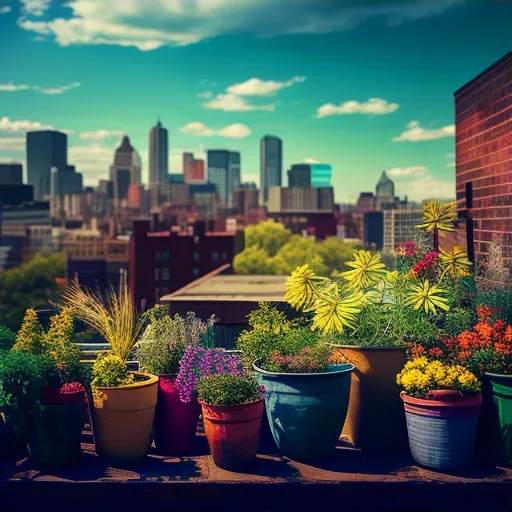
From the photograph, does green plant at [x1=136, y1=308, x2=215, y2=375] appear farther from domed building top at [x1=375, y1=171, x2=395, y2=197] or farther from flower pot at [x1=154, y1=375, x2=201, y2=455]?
domed building top at [x1=375, y1=171, x2=395, y2=197]

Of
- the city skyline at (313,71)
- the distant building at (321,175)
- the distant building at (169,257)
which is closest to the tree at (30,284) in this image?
the distant building at (169,257)

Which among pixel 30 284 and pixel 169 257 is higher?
pixel 169 257

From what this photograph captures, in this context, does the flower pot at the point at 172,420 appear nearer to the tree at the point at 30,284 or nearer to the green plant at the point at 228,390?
the green plant at the point at 228,390

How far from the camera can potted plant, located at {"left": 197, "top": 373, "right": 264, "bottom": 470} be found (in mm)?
5043

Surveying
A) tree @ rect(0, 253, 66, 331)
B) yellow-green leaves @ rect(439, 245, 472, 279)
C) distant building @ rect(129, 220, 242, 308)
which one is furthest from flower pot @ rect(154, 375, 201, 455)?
tree @ rect(0, 253, 66, 331)

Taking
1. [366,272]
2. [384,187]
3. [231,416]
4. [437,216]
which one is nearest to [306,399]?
[231,416]

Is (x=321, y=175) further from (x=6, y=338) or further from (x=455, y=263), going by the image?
(x=6, y=338)

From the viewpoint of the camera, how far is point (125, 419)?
5.19 m

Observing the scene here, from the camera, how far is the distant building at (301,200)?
→ 17562cm

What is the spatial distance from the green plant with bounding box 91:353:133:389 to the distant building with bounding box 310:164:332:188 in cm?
18009

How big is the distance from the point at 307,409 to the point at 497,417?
123 centimetres

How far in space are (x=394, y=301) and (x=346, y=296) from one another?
0.37 m

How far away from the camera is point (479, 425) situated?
5.31m

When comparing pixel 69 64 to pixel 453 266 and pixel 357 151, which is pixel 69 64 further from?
→ pixel 453 266
